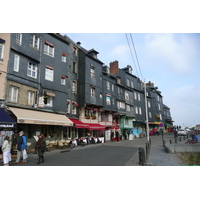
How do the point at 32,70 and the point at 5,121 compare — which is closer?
the point at 5,121

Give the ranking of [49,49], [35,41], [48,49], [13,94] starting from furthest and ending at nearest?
[49,49], [48,49], [35,41], [13,94]

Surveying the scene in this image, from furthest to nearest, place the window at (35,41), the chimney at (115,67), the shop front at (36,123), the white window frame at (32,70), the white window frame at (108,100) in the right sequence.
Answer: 1. the chimney at (115,67)
2. the white window frame at (108,100)
3. the window at (35,41)
4. the white window frame at (32,70)
5. the shop front at (36,123)

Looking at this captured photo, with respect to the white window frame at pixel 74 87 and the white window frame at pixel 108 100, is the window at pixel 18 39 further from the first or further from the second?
the white window frame at pixel 108 100

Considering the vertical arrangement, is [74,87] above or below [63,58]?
below

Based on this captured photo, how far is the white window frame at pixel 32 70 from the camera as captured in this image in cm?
1538

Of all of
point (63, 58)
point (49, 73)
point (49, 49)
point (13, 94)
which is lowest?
point (13, 94)

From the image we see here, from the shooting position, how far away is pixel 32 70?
15711 mm

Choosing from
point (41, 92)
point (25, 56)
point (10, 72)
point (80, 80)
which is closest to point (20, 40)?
point (25, 56)

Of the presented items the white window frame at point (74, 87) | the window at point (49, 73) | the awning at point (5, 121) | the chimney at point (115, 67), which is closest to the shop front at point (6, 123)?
the awning at point (5, 121)

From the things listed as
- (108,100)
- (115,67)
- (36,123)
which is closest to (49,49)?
(36,123)

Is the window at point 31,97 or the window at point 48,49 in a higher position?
the window at point 48,49

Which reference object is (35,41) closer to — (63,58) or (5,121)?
(63,58)

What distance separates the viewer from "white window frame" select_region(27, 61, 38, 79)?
15.4m

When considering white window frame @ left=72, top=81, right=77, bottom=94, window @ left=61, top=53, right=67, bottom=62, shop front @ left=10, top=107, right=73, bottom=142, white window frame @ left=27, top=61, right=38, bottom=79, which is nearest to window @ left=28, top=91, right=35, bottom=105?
shop front @ left=10, top=107, right=73, bottom=142
